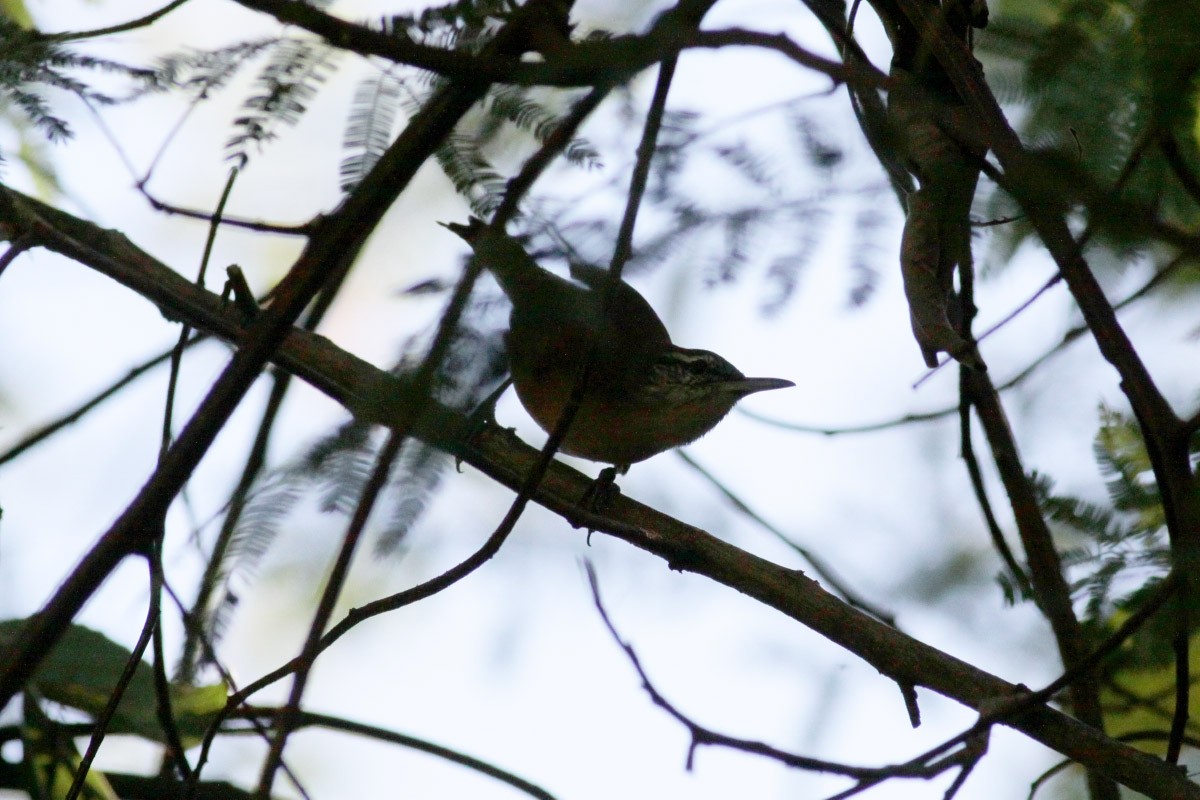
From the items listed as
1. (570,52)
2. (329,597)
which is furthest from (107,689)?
(570,52)

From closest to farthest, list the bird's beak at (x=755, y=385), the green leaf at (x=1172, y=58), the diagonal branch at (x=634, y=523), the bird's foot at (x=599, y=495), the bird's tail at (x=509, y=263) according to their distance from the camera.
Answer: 1. the green leaf at (x=1172, y=58)
2. the bird's tail at (x=509, y=263)
3. the diagonal branch at (x=634, y=523)
4. the bird's foot at (x=599, y=495)
5. the bird's beak at (x=755, y=385)

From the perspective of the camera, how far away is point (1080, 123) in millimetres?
2031

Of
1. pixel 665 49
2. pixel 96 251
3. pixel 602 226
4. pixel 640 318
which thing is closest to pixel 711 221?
pixel 602 226

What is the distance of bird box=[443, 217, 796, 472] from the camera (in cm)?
200

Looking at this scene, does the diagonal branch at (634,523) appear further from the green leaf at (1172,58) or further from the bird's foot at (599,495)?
the green leaf at (1172,58)

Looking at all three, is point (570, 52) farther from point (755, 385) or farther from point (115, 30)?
point (755, 385)

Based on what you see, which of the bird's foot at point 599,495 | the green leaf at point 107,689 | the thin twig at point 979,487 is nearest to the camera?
the green leaf at point 107,689

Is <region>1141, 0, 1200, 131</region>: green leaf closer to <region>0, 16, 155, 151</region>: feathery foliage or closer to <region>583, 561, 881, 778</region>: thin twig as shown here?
<region>583, 561, 881, 778</region>: thin twig

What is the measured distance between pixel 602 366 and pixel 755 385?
152 cm

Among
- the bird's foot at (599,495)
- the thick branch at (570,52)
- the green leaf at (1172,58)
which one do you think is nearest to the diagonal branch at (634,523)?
the bird's foot at (599,495)

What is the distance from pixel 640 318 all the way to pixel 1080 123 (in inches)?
78.4

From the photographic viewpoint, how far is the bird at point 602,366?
78.8 inches

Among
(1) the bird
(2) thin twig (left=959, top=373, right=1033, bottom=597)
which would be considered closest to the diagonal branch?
(1) the bird

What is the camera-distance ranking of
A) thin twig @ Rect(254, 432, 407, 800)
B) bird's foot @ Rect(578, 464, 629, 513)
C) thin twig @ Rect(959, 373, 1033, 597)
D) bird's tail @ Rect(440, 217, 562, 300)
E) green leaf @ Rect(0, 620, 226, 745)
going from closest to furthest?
bird's tail @ Rect(440, 217, 562, 300) < thin twig @ Rect(254, 432, 407, 800) < green leaf @ Rect(0, 620, 226, 745) < bird's foot @ Rect(578, 464, 629, 513) < thin twig @ Rect(959, 373, 1033, 597)
